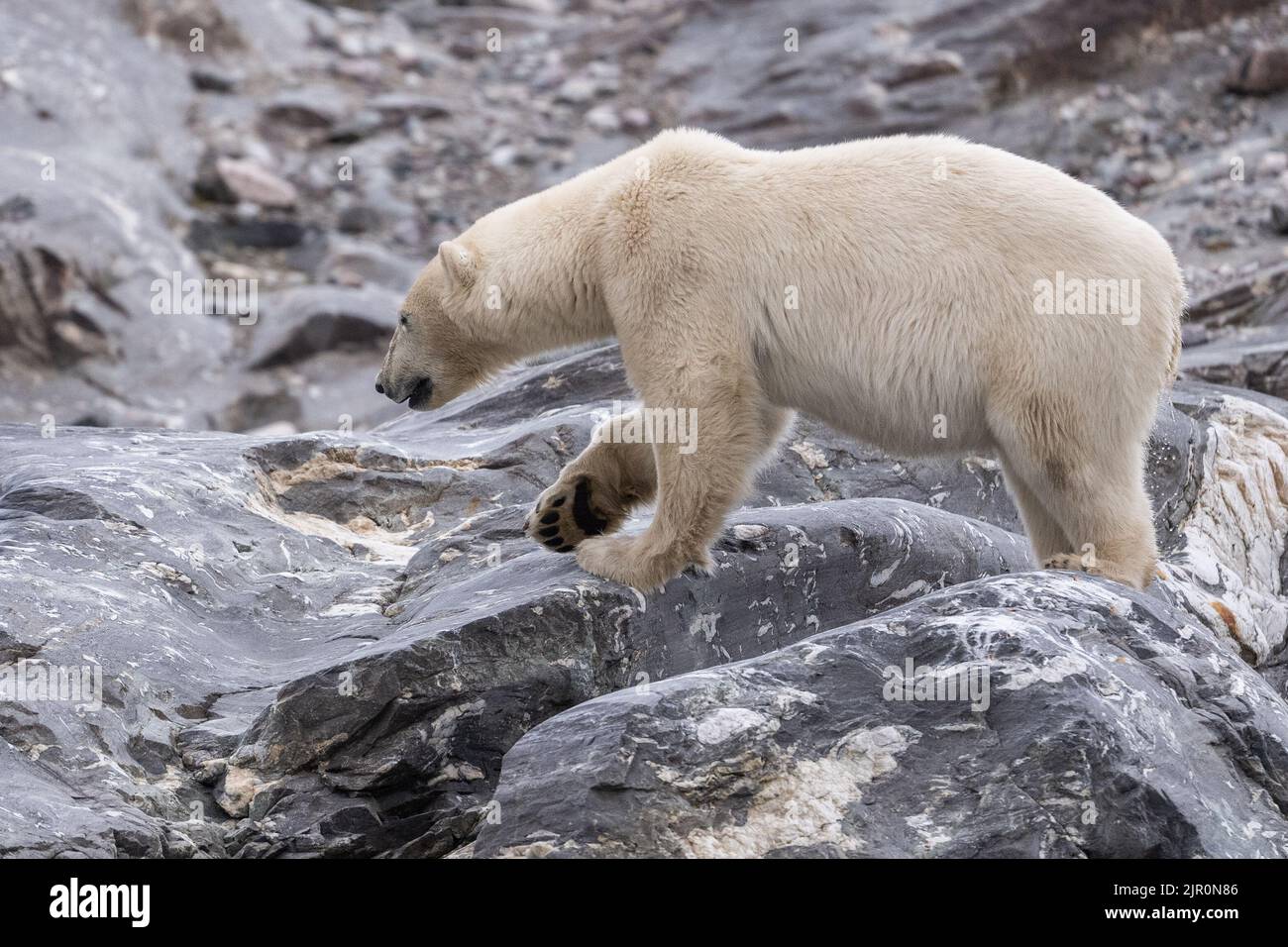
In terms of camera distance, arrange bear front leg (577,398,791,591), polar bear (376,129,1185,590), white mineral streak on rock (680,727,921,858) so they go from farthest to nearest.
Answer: bear front leg (577,398,791,591)
polar bear (376,129,1185,590)
white mineral streak on rock (680,727,921,858)

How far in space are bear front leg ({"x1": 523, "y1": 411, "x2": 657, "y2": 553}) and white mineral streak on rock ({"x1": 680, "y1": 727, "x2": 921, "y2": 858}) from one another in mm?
2075

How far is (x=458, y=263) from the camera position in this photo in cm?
638

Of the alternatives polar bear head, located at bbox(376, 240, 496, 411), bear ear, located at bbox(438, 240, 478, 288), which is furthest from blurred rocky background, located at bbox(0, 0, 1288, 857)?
bear ear, located at bbox(438, 240, 478, 288)

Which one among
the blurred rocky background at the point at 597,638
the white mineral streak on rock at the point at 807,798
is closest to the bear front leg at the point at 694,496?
the blurred rocky background at the point at 597,638

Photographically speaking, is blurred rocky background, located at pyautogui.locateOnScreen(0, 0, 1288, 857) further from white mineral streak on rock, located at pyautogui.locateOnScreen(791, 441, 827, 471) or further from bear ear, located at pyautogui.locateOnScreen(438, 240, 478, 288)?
bear ear, located at pyautogui.locateOnScreen(438, 240, 478, 288)

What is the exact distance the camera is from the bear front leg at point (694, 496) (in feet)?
18.7

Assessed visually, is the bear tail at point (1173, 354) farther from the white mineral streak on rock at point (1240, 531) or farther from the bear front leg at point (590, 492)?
the bear front leg at point (590, 492)

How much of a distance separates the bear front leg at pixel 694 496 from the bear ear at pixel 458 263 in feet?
4.36

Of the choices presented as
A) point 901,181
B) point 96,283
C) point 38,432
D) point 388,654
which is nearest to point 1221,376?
point 901,181

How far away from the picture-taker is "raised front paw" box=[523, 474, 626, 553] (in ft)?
20.2

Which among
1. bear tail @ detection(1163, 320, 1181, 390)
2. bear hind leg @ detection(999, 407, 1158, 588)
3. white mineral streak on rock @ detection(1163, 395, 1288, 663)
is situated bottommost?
white mineral streak on rock @ detection(1163, 395, 1288, 663)

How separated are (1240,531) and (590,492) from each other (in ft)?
11.5

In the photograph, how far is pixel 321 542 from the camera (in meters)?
6.93

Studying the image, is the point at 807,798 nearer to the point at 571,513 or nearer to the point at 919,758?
the point at 919,758
